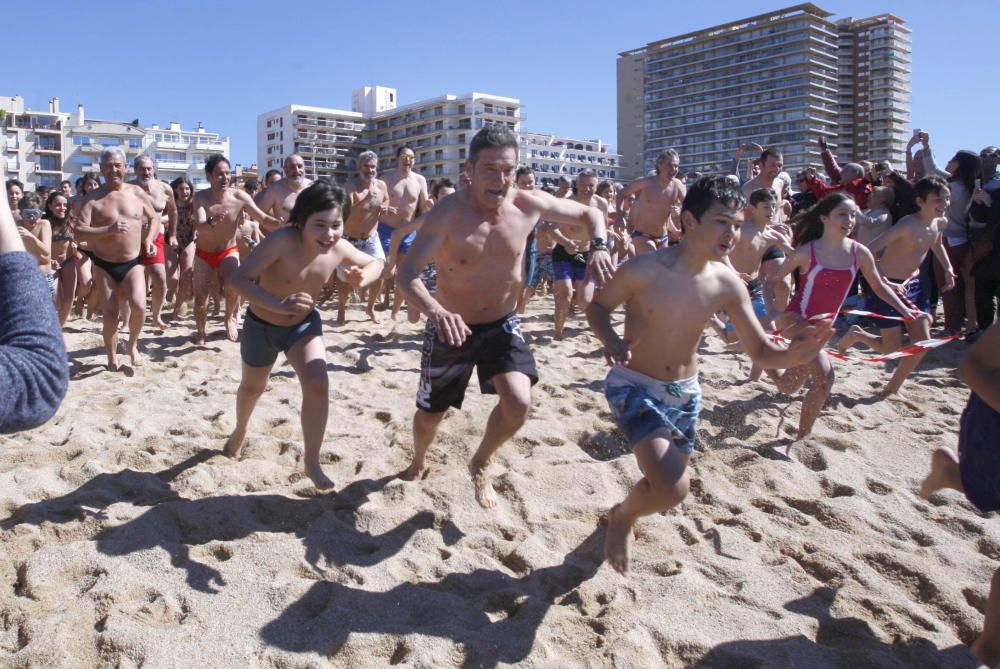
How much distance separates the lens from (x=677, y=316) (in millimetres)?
3264

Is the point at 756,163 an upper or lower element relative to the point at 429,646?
upper

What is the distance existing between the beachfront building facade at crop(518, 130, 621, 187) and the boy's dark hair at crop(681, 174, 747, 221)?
11796 cm

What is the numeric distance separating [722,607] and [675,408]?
792mm

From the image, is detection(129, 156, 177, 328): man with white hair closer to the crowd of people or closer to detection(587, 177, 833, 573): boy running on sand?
the crowd of people

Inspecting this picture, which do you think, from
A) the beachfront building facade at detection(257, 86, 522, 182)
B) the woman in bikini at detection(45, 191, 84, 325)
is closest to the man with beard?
the woman in bikini at detection(45, 191, 84, 325)

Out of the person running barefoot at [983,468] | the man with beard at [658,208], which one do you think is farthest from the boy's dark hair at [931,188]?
the person running barefoot at [983,468]

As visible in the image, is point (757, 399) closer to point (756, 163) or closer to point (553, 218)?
point (553, 218)

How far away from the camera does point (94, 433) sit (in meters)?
4.67

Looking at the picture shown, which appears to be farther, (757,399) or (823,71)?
(823,71)

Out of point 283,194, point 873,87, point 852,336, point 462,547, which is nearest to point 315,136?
point 873,87

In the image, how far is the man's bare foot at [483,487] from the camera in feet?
12.5

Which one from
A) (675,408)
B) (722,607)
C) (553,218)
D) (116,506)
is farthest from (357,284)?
(722,607)

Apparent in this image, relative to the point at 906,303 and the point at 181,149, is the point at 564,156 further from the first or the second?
the point at 906,303

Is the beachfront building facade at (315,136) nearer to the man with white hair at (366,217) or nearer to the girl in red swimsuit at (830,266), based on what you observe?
the man with white hair at (366,217)
